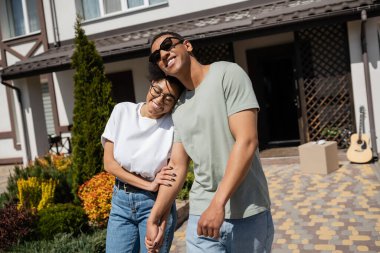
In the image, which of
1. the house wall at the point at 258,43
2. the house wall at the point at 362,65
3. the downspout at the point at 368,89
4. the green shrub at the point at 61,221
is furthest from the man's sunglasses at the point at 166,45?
the house wall at the point at 258,43

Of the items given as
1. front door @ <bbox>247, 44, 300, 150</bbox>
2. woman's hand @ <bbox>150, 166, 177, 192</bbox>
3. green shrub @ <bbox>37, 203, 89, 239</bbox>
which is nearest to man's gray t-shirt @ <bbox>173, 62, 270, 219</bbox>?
woman's hand @ <bbox>150, 166, 177, 192</bbox>

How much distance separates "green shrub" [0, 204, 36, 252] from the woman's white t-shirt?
231 cm

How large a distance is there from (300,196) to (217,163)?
13.8ft

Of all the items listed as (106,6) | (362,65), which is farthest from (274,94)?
(106,6)

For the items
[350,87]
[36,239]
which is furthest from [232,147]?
[350,87]

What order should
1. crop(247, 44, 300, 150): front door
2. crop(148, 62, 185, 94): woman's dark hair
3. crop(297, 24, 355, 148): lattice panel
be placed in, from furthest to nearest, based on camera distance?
crop(247, 44, 300, 150): front door < crop(297, 24, 355, 148): lattice panel < crop(148, 62, 185, 94): woman's dark hair

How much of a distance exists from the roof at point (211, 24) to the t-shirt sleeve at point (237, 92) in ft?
20.2

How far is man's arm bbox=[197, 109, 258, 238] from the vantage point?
1604 mm

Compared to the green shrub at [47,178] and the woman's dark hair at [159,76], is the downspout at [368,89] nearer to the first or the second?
the green shrub at [47,178]

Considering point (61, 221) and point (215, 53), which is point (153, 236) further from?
point (215, 53)

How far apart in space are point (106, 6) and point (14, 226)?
8.98 meters

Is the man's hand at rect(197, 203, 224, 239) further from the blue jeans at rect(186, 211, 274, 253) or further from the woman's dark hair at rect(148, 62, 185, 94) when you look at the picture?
the woman's dark hair at rect(148, 62, 185, 94)

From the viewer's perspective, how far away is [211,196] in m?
1.79

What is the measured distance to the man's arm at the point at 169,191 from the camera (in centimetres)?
201
